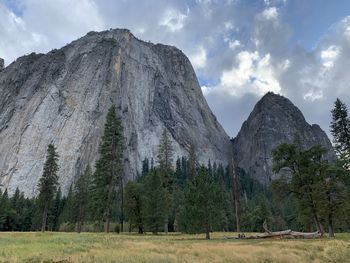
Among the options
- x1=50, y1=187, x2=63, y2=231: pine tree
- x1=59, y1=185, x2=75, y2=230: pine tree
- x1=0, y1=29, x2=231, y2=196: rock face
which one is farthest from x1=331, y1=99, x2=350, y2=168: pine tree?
x1=0, y1=29, x2=231, y2=196: rock face

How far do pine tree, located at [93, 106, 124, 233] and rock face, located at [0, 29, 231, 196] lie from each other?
92018 mm

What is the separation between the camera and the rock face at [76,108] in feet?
499

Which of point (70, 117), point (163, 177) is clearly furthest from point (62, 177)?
point (163, 177)

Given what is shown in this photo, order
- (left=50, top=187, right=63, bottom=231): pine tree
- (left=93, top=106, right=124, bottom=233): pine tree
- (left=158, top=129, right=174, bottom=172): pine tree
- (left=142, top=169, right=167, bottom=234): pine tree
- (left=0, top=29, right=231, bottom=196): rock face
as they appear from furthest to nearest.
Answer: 1. (left=0, top=29, right=231, bottom=196): rock face
2. (left=50, top=187, right=63, bottom=231): pine tree
3. (left=158, top=129, right=174, bottom=172): pine tree
4. (left=142, top=169, right=167, bottom=234): pine tree
5. (left=93, top=106, right=124, bottom=233): pine tree

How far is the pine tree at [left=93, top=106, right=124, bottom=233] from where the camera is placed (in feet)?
170

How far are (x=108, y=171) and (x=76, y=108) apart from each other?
122 m

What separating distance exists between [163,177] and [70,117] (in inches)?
4378

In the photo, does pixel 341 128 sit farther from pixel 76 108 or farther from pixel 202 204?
pixel 76 108

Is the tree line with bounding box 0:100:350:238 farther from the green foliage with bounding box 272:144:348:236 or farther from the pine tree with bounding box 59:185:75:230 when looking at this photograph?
the pine tree with bounding box 59:185:75:230

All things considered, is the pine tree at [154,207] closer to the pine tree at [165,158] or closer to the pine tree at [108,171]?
the pine tree at [108,171]

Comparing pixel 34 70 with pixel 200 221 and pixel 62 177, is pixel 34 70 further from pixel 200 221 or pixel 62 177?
pixel 200 221

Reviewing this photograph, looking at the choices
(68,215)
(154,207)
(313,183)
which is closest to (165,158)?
(154,207)

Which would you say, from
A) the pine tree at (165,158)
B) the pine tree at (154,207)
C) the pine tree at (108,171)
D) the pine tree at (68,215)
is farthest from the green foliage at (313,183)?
the pine tree at (68,215)

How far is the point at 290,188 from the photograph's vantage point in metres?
42.5
